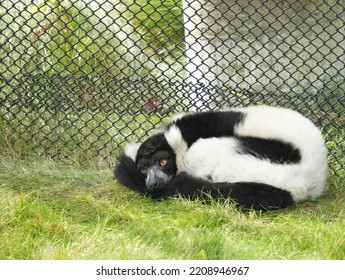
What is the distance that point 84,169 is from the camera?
663 centimetres

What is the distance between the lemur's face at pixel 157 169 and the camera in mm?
5754

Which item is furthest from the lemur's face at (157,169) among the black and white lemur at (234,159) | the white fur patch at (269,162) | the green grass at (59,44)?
the green grass at (59,44)

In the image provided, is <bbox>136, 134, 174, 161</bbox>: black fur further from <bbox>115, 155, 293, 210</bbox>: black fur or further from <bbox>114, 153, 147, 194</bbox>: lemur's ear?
<bbox>115, 155, 293, 210</bbox>: black fur

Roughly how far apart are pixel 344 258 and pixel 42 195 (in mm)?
2351

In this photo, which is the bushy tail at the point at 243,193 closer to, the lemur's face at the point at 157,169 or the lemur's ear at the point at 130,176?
the lemur's face at the point at 157,169

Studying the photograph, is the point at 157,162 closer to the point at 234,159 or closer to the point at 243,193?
the point at 234,159

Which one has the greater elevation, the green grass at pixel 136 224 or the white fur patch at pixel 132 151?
the white fur patch at pixel 132 151

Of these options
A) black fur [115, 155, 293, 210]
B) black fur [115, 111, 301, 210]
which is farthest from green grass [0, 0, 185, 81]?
black fur [115, 155, 293, 210]

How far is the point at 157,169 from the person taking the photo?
228 inches

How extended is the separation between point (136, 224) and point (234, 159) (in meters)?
0.87

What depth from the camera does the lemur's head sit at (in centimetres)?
578

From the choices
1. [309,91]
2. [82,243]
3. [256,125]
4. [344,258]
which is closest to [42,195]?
[82,243]

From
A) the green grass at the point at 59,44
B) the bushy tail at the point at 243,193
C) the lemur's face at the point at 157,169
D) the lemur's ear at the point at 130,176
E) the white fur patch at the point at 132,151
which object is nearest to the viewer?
the bushy tail at the point at 243,193

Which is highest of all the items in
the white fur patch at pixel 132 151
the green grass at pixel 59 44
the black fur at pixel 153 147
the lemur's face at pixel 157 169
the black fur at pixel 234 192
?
the green grass at pixel 59 44
